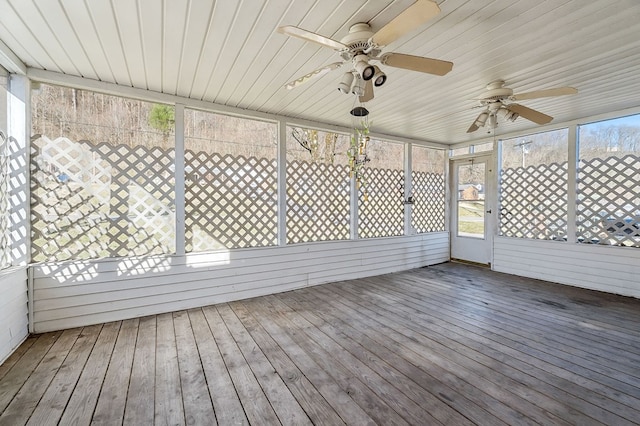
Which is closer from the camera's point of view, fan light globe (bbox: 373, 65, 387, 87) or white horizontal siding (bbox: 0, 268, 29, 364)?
fan light globe (bbox: 373, 65, 387, 87)

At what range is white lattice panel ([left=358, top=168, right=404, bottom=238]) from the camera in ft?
14.6

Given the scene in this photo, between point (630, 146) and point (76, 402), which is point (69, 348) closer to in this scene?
point (76, 402)

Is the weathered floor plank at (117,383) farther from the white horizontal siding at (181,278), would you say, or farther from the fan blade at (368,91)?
the fan blade at (368,91)

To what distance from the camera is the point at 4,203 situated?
2.30 m

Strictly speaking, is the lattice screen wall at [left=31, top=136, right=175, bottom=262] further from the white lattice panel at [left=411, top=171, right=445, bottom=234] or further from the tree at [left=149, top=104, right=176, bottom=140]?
the white lattice panel at [left=411, top=171, right=445, bottom=234]

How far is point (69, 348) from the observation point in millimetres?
2217

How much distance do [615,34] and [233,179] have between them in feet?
11.3

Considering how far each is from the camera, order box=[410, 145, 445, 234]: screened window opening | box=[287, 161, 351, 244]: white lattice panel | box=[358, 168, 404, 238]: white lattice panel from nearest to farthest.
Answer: box=[287, 161, 351, 244]: white lattice panel → box=[358, 168, 404, 238]: white lattice panel → box=[410, 145, 445, 234]: screened window opening

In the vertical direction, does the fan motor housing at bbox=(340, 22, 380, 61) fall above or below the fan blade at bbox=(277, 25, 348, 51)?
above

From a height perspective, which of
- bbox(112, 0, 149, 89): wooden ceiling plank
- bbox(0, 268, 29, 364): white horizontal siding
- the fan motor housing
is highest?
bbox(112, 0, 149, 89): wooden ceiling plank

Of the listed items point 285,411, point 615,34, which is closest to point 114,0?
point 285,411

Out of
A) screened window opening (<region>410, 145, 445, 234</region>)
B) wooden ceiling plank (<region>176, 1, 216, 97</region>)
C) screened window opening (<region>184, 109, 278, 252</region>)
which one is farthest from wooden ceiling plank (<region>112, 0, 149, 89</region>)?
screened window opening (<region>410, 145, 445, 234</region>)

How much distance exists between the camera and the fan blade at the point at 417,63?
66.9 inches

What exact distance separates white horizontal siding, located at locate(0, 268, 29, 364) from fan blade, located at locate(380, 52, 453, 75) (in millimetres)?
3099
